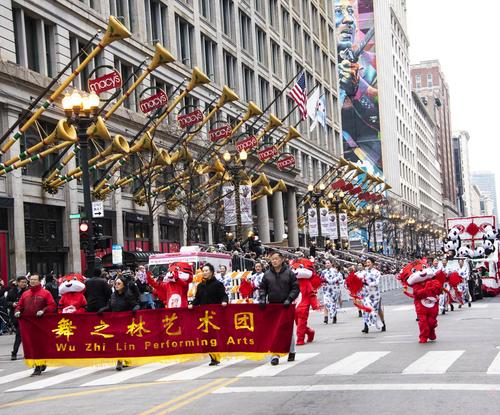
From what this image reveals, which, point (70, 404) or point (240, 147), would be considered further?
point (240, 147)

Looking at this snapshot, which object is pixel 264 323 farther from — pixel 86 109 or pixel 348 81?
pixel 348 81

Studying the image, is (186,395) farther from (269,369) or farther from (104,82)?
(104,82)

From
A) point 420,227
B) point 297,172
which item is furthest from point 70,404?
point 420,227

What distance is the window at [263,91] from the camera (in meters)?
64.8

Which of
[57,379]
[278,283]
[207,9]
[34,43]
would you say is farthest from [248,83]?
[57,379]

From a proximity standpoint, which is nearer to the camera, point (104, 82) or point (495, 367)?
point (495, 367)

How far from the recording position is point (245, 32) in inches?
2451

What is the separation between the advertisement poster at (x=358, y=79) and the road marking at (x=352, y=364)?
123553 mm

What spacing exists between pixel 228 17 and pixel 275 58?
11577 mm

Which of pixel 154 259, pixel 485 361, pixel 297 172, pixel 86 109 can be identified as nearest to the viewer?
pixel 485 361

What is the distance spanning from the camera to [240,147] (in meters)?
41.4

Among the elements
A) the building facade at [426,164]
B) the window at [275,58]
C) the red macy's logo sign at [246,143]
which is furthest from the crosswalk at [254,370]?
the building facade at [426,164]

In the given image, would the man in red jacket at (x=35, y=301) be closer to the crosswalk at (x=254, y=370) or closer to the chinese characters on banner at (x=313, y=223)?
the crosswalk at (x=254, y=370)

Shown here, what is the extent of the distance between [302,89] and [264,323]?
113ft
